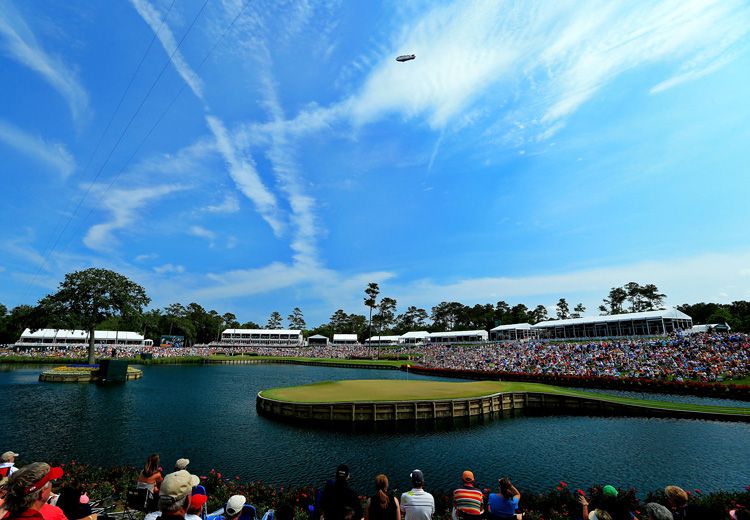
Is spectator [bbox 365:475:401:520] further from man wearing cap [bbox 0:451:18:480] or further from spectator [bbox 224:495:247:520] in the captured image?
man wearing cap [bbox 0:451:18:480]

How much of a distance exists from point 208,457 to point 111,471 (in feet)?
24.7

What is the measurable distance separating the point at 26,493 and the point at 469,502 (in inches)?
297

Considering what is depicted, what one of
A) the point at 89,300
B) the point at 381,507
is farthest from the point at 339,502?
the point at 89,300

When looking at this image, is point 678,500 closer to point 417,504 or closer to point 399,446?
point 417,504

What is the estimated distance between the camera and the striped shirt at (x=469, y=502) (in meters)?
7.82

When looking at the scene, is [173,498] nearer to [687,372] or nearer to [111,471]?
[111,471]

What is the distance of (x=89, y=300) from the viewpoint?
7000cm

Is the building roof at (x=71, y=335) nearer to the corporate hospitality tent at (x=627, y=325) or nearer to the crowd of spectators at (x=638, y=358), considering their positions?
the crowd of spectators at (x=638, y=358)

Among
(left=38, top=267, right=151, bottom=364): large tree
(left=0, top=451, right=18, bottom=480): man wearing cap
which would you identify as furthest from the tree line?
(left=0, top=451, right=18, bottom=480): man wearing cap

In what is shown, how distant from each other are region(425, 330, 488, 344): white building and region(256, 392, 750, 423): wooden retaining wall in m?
90.3

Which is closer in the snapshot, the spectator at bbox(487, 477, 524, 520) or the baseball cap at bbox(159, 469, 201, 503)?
the baseball cap at bbox(159, 469, 201, 503)

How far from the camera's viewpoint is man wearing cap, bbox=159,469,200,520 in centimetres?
446

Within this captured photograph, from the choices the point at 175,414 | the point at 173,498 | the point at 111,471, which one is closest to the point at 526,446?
the point at 111,471

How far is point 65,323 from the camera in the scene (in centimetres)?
6838
